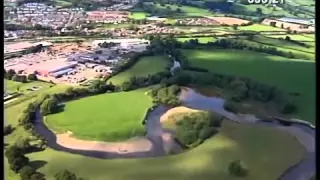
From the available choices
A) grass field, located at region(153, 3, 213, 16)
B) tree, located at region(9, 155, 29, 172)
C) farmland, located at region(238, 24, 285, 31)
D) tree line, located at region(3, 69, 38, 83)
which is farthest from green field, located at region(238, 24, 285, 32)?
tree, located at region(9, 155, 29, 172)

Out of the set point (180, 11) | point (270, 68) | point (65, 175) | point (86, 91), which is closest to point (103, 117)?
point (86, 91)

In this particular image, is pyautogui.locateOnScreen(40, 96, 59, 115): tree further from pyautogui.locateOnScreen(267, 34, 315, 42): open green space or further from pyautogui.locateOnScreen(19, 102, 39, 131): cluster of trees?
pyautogui.locateOnScreen(267, 34, 315, 42): open green space

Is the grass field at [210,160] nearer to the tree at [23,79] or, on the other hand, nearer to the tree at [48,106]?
the tree at [48,106]

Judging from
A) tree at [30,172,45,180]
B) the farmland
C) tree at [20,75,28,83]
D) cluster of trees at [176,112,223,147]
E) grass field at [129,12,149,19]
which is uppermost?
grass field at [129,12,149,19]

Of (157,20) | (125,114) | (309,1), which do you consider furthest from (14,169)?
(309,1)

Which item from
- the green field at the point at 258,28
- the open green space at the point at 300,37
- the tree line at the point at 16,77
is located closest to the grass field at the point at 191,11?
the green field at the point at 258,28

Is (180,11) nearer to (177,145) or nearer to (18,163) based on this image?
(177,145)
